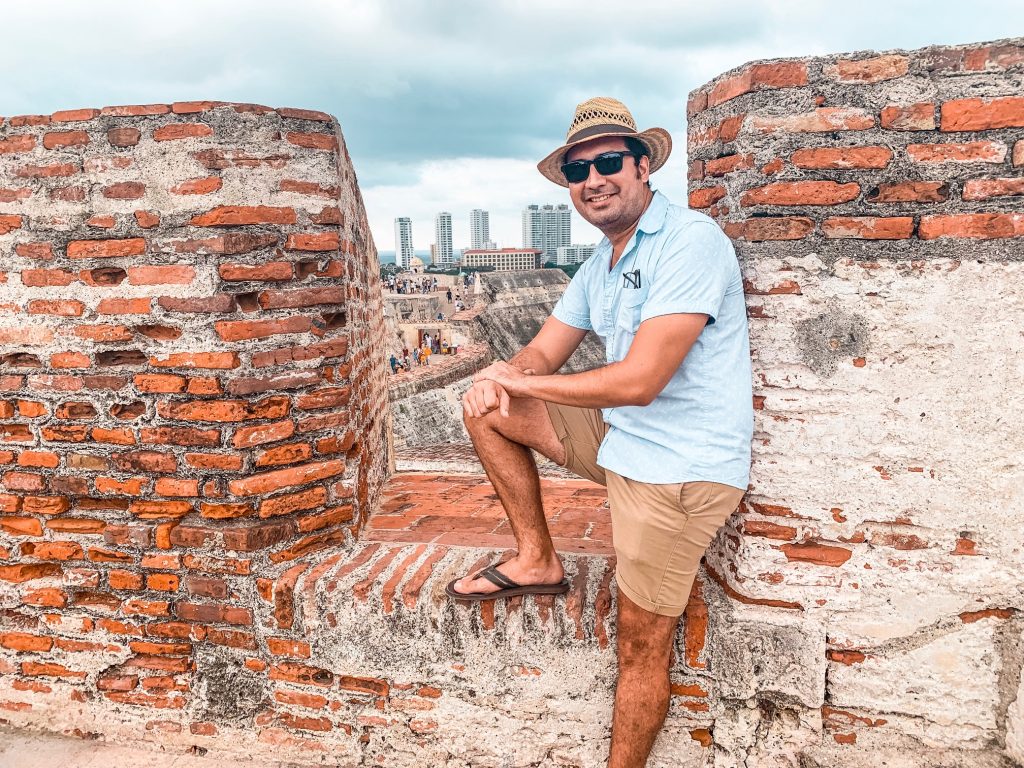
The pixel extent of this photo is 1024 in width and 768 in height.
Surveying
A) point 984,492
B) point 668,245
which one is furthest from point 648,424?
point 984,492

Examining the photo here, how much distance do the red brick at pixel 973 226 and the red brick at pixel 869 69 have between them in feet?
1.50

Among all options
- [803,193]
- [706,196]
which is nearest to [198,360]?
[706,196]

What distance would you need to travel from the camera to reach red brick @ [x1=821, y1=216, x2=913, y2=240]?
1.99 metres

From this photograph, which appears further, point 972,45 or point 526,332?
point 526,332

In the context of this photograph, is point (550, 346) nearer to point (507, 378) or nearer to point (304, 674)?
point (507, 378)

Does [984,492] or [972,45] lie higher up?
[972,45]

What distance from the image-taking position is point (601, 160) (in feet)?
7.17

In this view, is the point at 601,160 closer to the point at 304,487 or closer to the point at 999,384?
the point at 999,384

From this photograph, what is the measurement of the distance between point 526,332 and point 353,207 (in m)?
23.4

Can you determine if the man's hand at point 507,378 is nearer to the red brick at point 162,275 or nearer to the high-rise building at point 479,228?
the red brick at point 162,275

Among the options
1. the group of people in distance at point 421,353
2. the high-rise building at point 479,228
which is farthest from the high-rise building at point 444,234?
the group of people in distance at point 421,353

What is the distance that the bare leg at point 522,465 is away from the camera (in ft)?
8.04

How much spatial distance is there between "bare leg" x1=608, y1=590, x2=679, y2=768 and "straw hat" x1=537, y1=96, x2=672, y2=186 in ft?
5.17

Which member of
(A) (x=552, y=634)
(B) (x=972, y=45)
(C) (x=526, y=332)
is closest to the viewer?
(B) (x=972, y=45)
